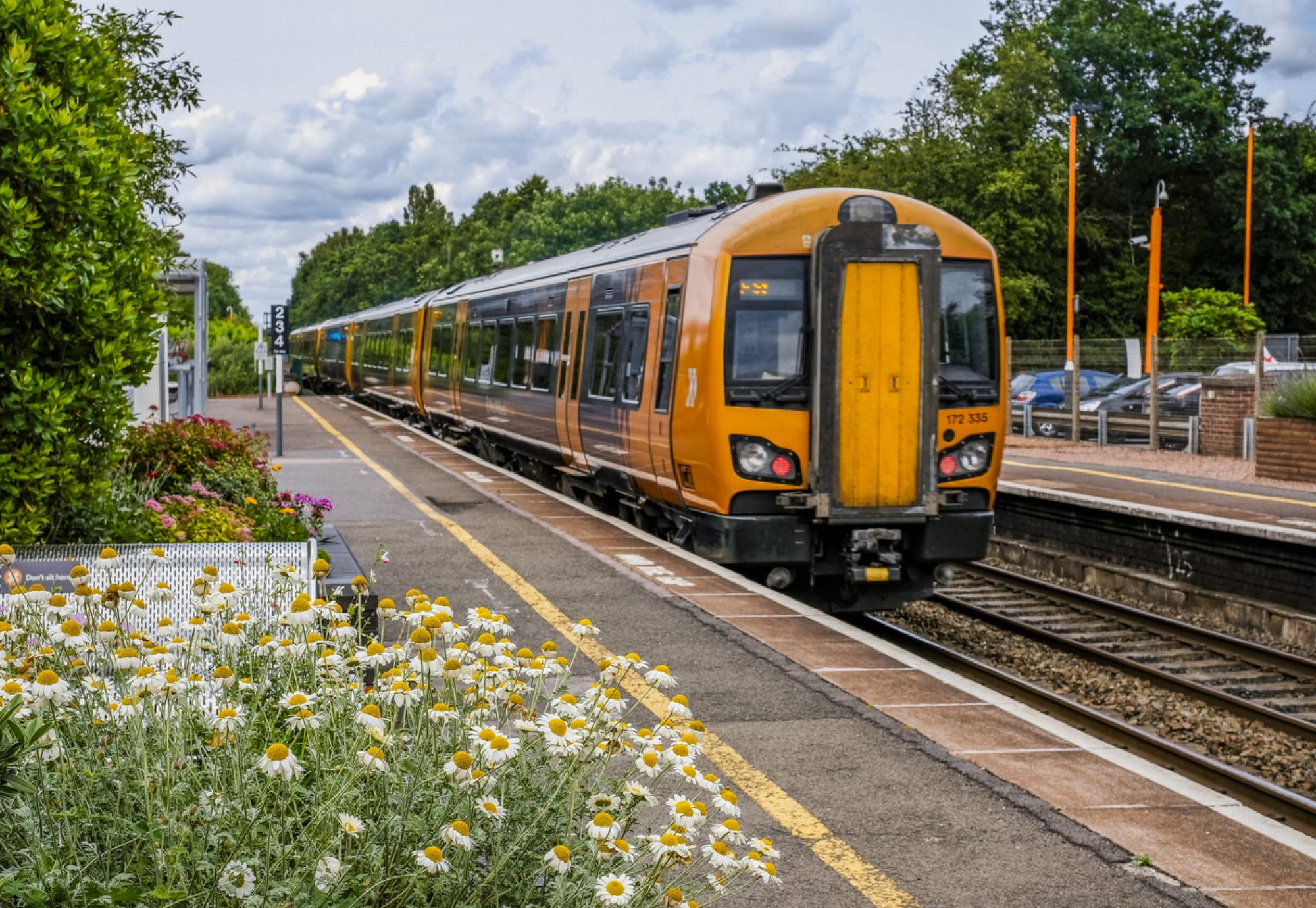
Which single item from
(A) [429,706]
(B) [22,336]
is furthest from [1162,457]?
(A) [429,706]

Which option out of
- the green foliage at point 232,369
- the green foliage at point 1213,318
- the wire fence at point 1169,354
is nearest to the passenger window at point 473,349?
the wire fence at point 1169,354

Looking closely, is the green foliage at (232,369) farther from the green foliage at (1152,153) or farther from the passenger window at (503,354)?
the passenger window at (503,354)

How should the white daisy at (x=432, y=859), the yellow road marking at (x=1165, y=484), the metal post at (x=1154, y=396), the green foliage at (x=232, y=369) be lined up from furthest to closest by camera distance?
1. the green foliage at (x=232, y=369)
2. the metal post at (x=1154, y=396)
3. the yellow road marking at (x=1165, y=484)
4. the white daisy at (x=432, y=859)

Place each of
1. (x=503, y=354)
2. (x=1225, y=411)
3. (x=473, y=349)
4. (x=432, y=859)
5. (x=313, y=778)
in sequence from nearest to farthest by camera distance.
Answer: (x=432, y=859) → (x=313, y=778) → (x=503, y=354) → (x=473, y=349) → (x=1225, y=411)

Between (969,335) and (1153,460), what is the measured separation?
13.5 metres

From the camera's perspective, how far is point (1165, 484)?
19.6m

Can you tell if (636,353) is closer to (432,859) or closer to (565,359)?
(565,359)

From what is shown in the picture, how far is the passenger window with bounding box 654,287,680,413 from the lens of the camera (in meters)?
12.1

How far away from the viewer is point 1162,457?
24.2m

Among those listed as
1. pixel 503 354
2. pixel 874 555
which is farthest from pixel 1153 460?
pixel 874 555

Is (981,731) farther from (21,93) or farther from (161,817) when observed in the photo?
(21,93)

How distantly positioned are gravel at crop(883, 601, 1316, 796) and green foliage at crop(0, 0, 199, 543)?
274 inches

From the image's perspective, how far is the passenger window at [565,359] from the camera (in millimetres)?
16328

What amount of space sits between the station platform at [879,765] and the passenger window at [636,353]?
1.88m
